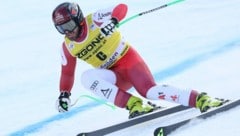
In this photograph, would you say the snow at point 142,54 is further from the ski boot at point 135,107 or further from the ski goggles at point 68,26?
the ski goggles at point 68,26

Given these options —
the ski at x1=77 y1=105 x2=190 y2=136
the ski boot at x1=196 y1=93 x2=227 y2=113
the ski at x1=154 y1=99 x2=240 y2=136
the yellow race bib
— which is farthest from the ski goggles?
the ski at x1=154 y1=99 x2=240 y2=136

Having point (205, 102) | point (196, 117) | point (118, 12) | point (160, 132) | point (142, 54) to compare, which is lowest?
point (160, 132)

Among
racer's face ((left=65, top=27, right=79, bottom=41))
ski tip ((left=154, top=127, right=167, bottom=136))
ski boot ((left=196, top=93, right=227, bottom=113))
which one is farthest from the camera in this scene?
racer's face ((left=65, top=27, right=79, bottom=41))

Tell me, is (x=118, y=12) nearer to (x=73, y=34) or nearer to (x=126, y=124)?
(x=73, y=34)

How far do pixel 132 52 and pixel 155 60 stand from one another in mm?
2266

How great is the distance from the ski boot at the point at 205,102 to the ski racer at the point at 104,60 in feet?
0.62

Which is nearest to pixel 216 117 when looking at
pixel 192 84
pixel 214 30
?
pixel 192 84

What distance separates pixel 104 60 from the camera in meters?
4.42

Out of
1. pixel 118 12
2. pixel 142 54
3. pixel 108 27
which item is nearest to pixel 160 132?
pixel 108 27

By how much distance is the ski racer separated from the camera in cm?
418

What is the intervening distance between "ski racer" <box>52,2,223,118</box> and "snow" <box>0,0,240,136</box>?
22 cm

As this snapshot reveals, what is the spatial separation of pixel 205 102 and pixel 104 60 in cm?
89

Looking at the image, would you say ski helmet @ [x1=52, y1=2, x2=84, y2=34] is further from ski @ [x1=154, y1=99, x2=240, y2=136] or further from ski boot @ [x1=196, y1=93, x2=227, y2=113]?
ski @ [x1=154, y1=99, x2=240, y2=136]

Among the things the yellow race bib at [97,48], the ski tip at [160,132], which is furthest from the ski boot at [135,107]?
the ski tip at [160,132]
